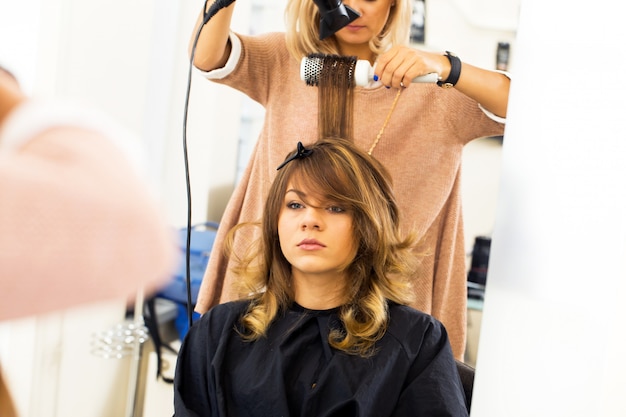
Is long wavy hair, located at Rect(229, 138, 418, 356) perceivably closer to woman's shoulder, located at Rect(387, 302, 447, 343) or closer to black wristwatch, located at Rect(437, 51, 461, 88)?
woman's shoulder, located at Rect(387, 302, 447, 343)

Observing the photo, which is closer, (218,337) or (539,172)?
(539,172)

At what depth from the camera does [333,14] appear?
81cm

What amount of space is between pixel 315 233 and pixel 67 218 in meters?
0.73

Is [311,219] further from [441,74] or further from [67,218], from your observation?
[67,218]

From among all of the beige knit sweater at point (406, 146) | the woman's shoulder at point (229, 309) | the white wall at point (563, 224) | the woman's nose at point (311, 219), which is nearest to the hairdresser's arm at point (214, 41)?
the beige knit sweater at point (406, 146)

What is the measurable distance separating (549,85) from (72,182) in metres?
0.38

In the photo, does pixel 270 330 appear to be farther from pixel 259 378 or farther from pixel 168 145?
pixel 168 145

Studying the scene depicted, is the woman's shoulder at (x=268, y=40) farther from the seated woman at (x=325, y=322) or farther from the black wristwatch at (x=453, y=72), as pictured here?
the black wristwatch at (x=453, y=72)

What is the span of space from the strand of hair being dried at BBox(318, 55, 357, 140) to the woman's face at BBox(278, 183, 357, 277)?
0.10m

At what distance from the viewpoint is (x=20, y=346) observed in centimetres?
123

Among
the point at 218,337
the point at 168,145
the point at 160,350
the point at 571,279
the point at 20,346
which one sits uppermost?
the point at 168,145

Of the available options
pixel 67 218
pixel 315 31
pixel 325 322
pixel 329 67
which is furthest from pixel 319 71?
pixel 67 218

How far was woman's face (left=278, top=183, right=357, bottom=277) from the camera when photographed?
963mm

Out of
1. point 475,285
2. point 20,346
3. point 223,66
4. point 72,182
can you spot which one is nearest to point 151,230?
point 72,182
